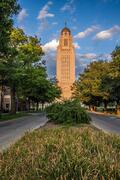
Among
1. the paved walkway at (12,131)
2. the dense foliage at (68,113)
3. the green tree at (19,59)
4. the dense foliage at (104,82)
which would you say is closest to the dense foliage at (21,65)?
the green tree at (19,59)

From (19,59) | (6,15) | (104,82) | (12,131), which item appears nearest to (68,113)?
(12,131)

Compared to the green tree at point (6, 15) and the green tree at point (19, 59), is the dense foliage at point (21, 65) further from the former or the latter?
the green tree at point (6, 15)

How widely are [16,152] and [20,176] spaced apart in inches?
74.6

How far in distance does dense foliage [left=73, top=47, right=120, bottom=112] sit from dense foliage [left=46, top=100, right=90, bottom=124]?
36.0m

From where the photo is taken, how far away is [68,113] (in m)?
24.2

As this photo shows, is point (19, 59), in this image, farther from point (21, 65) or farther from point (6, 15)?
point (6, 15)

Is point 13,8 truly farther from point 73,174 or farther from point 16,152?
point 73,174

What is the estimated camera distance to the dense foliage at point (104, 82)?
62.3 m

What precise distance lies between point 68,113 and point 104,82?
49861 mm

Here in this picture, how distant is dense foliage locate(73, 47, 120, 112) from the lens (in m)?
62.3

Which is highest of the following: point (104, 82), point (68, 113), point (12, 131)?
point (104, 82)

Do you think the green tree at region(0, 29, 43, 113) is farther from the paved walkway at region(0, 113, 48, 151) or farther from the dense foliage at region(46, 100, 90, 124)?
the dense foliage at region(46, 100, 90, 124)

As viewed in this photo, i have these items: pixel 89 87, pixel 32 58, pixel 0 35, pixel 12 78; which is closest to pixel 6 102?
pixel 89 87

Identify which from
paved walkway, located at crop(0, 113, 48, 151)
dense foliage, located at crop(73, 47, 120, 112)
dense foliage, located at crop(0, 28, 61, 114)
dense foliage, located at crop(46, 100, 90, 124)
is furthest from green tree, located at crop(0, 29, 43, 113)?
dense foliage, located at crop(46, 100, 90, 124)
